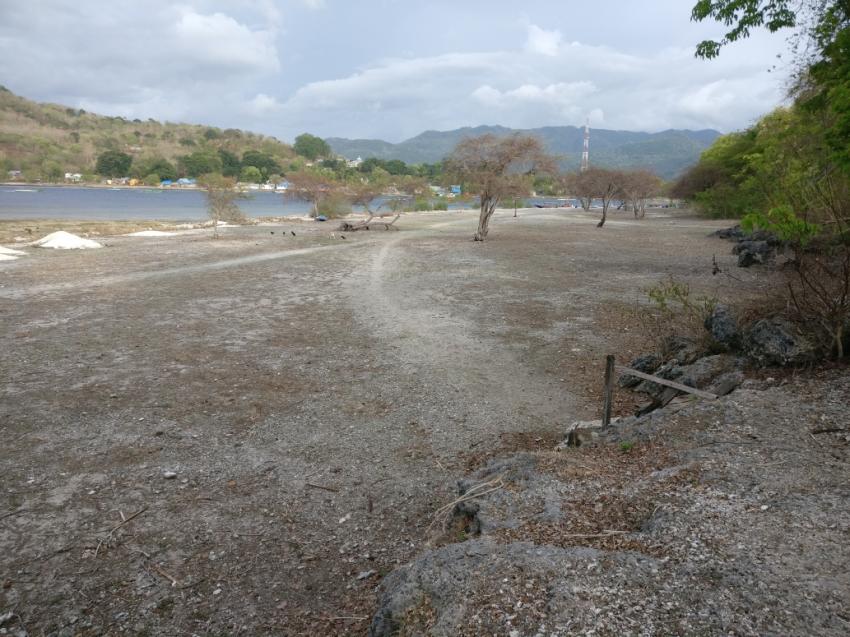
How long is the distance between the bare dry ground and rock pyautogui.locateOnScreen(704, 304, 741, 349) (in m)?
1.77

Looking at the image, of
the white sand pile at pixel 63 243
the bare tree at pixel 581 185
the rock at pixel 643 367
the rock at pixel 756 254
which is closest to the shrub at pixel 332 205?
the bare tree at pixel 581 185

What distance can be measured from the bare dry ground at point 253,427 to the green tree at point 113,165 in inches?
6262

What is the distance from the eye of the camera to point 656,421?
16.9 feet

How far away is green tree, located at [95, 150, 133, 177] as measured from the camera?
149 meters

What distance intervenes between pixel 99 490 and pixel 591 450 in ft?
15.1

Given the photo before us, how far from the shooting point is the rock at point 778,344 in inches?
221

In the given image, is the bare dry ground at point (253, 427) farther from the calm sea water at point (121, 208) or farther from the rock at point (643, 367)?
the calm sea water at point (121, 208)

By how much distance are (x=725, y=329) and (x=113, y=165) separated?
175 m

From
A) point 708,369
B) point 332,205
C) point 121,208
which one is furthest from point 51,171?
point 708,369

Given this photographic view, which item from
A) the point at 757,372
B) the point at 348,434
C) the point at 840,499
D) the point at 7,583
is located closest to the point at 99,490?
the point at 7,583

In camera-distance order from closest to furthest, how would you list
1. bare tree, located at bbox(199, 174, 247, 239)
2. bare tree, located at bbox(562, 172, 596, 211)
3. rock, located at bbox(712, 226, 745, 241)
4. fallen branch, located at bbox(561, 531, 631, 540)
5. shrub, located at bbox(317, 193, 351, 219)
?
fallen branch, located at bbox(561, 531, 631, 540) < rock, located at bbox(712, 226, 745, 241) < bare tree, located at bbox(199, 174, 247, 239) < bare tree, located at bbox(562, 172, 596, 211) < shrub, located at bbox(317, 193, 351, 219)

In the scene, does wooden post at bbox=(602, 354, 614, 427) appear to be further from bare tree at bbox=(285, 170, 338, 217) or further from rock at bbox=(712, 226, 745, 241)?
bare tree at bbox=(285, 170, 338, 217)

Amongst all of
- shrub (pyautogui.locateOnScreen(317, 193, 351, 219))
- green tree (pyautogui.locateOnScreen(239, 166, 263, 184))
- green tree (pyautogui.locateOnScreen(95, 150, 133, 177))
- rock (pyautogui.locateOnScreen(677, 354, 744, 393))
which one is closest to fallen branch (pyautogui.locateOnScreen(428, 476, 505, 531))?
rock (pyautogui.locateOnScreen(677, 354, 744, 393))

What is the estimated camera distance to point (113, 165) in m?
149
